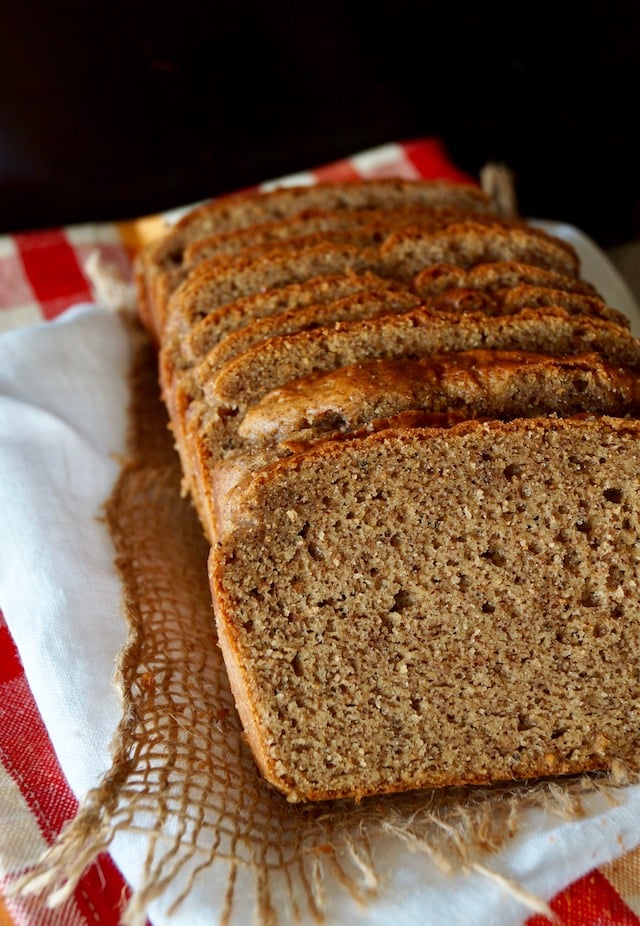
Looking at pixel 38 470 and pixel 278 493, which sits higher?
pixel 278 493

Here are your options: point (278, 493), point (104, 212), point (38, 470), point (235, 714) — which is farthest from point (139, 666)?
point (104, 212)

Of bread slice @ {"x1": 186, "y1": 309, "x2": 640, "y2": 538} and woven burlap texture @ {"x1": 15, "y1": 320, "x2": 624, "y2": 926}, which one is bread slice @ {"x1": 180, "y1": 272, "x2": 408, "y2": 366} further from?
woven burlap texture @ {"x1": 15, "y1": 320, "x2": 624, "y2": 926}

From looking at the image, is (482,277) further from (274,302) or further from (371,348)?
(274,302)

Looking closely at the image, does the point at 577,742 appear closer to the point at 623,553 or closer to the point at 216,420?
the point at 623,553

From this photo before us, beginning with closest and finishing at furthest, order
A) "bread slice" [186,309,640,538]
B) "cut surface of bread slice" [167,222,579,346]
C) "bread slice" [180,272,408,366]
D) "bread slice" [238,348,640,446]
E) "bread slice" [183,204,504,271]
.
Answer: "bread slice" [238,348,640,446], "bread slice" [186,309,640,538], "bread slice" [180,272,408,366], "cut surface of bread slice" [167,222,579,346], "bread slice" [183,204,504,271]

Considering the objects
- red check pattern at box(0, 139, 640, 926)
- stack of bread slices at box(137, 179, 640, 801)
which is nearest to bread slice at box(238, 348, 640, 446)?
stack of bread slices at box(137, 179, 640, 801)
